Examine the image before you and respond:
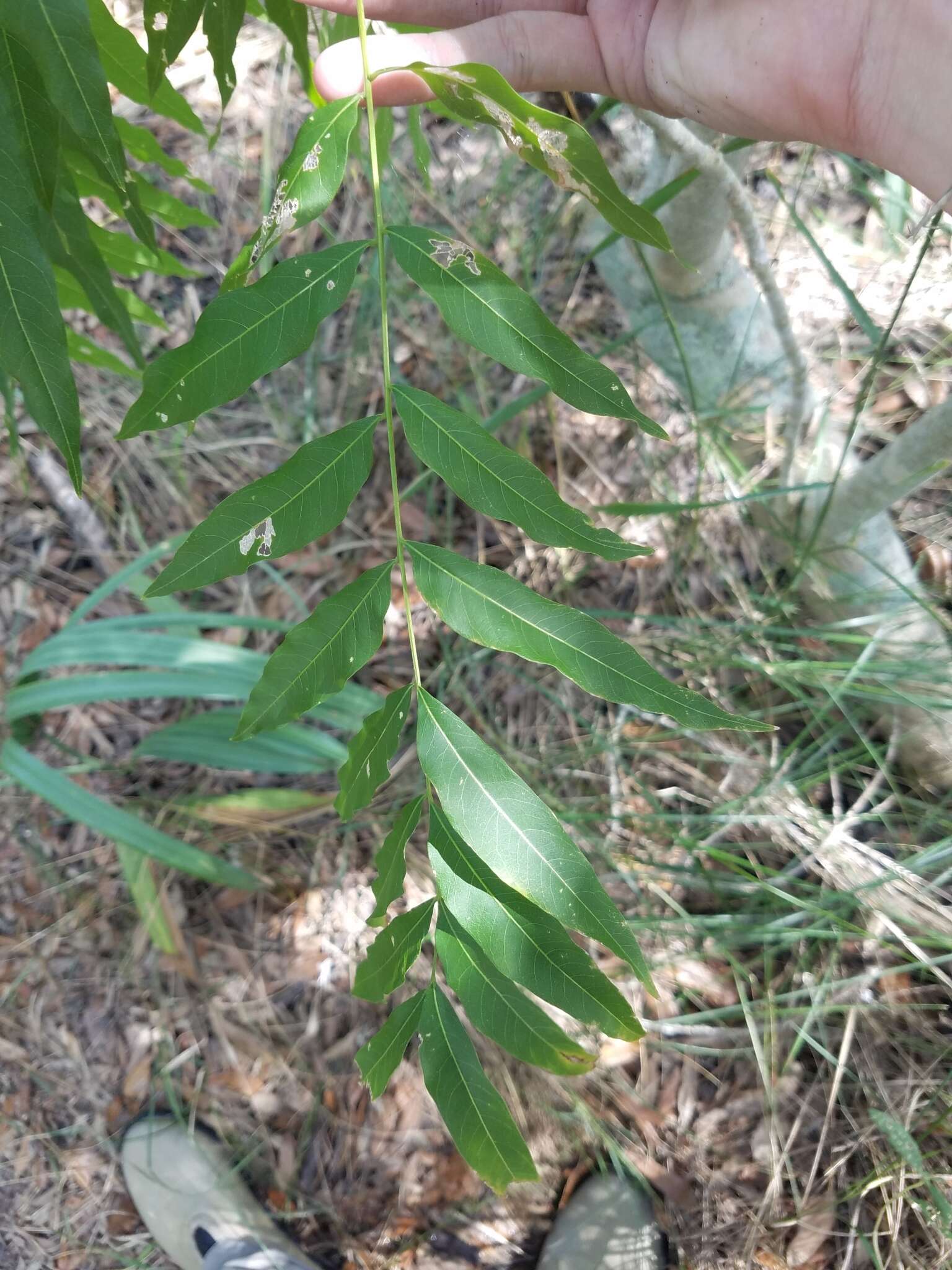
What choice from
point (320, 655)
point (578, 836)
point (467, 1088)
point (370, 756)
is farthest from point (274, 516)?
point (578, 836)

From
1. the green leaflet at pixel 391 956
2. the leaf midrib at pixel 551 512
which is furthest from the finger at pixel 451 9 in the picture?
the green leaflet at pixel 391 956

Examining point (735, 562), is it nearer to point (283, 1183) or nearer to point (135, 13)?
point (283, 1183)

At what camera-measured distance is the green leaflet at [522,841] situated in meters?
0.73

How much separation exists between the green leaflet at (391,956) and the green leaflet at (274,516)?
1.25 feet

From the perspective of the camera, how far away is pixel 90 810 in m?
1.60

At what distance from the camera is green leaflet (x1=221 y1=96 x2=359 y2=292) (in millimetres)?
831

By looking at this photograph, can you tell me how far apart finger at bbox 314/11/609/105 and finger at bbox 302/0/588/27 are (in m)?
0.04

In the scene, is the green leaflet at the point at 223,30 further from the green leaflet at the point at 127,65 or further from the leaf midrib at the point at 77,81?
the leaf midrib at the point at 77,81

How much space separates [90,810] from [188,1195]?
0.98 m

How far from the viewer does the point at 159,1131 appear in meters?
1.92

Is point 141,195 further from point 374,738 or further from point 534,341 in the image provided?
point 374,738

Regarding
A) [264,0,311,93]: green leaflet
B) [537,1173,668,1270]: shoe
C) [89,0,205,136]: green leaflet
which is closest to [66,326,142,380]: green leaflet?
[89,0,205,136]: green leaflet

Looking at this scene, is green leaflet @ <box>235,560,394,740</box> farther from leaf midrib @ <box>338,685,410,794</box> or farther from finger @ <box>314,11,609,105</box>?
finger @ <box>314,11,609,105</box>

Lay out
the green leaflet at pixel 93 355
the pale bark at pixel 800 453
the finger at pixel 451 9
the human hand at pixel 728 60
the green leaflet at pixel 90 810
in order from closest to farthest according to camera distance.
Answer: the human hand at pixel 728 60
the finger at pixel 451 9
the green leaflet at pixel 93 355
the pale bark at pixel 800 453
the green leaflet at pixel 90 810
